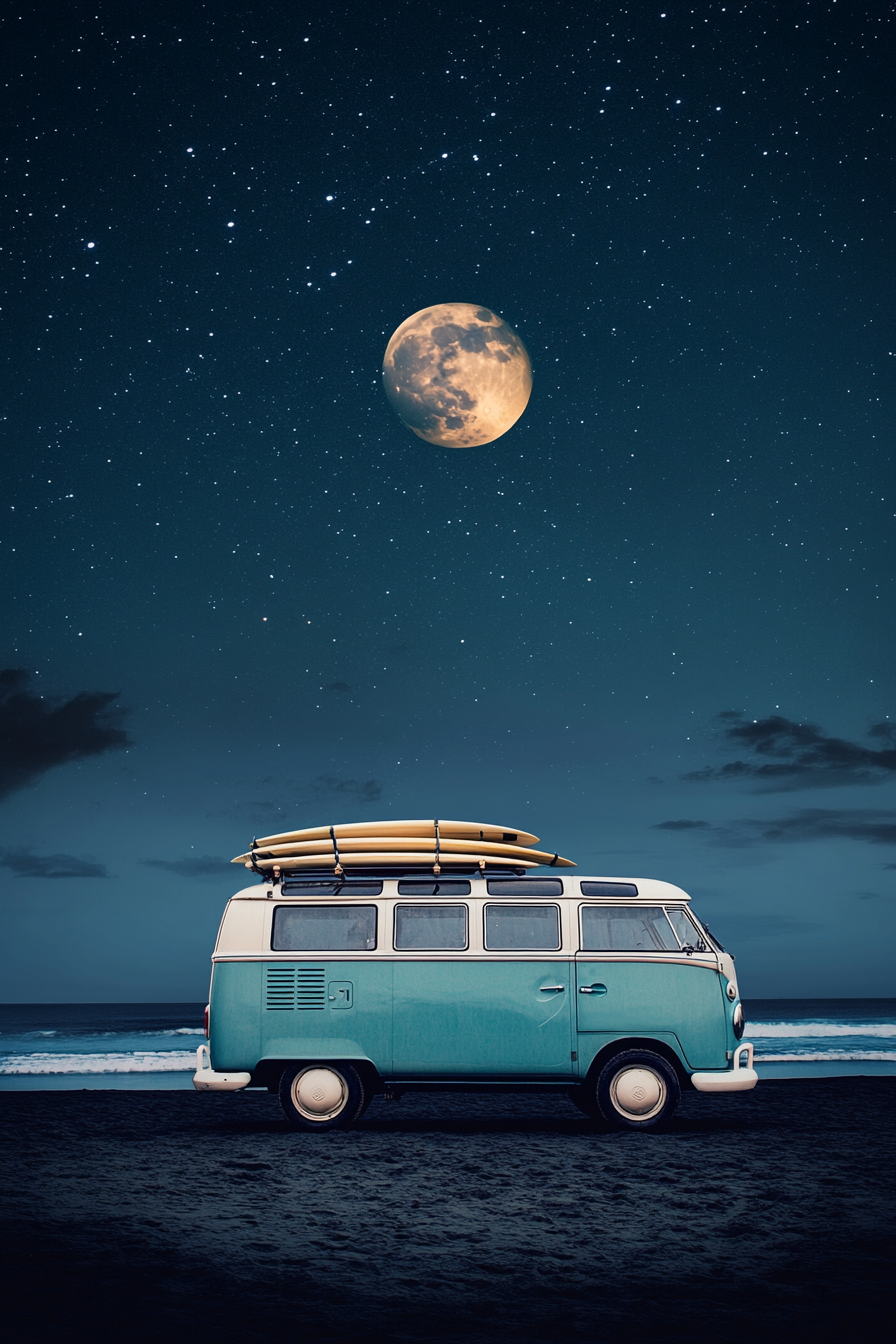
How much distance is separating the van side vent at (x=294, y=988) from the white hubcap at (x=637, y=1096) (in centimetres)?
303

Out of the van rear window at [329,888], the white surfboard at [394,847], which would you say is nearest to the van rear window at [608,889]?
the white surfboard at [394,847]

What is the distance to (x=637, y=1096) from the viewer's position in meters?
10.1

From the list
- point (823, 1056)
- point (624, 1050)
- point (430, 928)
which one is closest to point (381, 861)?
point (430, 928)

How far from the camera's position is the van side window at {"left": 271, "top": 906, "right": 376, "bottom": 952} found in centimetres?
1037

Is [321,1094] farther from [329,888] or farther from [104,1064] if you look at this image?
[104,1064]

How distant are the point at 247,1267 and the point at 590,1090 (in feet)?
17.8

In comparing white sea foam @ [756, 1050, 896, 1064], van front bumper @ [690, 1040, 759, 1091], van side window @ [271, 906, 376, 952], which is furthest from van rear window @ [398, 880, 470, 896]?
white sea foam @ [756, 1050, 896, 1064]

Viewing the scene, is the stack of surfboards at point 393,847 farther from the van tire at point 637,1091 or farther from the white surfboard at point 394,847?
the van tire at point 637,1091

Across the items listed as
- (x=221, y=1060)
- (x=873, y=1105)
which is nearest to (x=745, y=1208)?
(x=221, y=1060)

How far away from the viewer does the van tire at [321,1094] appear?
10273 mm

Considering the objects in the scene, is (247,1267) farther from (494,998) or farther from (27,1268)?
(494,998)

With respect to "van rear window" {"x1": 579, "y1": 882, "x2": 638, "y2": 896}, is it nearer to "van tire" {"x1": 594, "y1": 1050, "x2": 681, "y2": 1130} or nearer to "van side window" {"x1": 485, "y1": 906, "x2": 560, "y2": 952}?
"van side window" {"x1": 485, "y1": 906, "x2": 560, "y2": 952}

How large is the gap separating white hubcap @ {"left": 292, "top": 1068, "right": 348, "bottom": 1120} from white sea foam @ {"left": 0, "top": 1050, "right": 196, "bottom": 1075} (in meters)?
15.9

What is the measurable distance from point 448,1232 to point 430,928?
4.25 m
